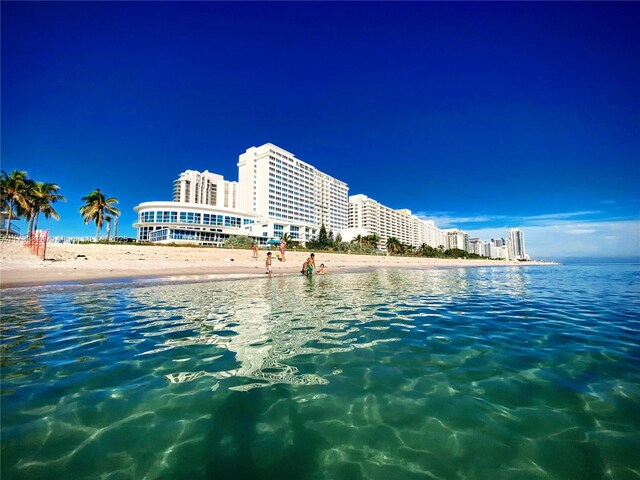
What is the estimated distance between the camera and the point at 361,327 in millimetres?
7781

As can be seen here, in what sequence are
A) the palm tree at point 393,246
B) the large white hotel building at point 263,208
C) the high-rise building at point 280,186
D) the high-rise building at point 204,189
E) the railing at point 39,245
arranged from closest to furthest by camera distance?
1. the railing at point 39,245
2. the large white hotel building at point 263,208
3. the palm tree at point 393,246
4. the high-rise building at point 280,186
5. the high-rise building at point 204,189

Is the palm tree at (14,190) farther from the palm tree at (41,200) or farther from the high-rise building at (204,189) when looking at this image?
the high-rise building at (204,189)

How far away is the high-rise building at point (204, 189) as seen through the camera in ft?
457

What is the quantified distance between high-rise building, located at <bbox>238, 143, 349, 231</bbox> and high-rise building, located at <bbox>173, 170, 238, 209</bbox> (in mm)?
19362

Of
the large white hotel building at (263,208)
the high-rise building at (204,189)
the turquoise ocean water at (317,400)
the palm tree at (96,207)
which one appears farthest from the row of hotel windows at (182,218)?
the turquoise ocean water at (317,400)

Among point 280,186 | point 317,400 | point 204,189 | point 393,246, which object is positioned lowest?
point 317,400

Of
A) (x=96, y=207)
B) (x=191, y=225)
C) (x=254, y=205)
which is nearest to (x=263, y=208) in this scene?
(x=254, y=205)

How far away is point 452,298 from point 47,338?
46.0 feet

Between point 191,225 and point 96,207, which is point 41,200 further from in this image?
point 191,225

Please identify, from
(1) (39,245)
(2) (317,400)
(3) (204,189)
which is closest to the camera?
(2) (317,400)

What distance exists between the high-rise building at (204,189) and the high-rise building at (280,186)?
19362 mm

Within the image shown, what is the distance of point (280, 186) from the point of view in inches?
4970

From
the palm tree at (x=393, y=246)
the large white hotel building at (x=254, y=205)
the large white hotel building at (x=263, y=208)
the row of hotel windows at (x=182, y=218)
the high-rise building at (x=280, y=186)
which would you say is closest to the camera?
the row of hotel windows at (x=182, y=218)

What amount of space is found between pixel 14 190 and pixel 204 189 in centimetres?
10713
